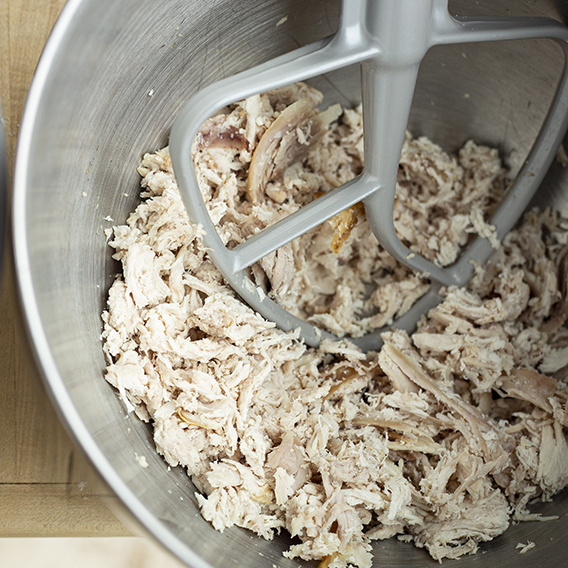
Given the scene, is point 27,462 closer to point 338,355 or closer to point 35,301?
point 35,301

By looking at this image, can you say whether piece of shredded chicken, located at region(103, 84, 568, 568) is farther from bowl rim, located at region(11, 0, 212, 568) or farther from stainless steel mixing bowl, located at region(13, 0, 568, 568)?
bowl rim, located at region(11, 0, 212, 568)

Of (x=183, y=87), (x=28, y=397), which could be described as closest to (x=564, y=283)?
(x=183, y=87)

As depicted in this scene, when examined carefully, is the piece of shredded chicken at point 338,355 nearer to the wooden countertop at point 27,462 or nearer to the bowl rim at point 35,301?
the bowl rim at point 35,301

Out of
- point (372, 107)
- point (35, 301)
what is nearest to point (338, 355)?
point (372, 107)

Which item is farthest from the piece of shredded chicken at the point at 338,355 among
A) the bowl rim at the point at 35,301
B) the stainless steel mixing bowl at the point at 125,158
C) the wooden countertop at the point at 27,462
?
the wooden countertop at the point at 27,462

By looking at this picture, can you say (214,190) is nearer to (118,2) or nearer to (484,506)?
(118,2)

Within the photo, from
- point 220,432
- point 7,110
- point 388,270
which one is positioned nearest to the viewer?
point 220,432

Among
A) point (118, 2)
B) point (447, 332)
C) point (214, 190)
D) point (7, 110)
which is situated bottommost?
point (447, 332)
